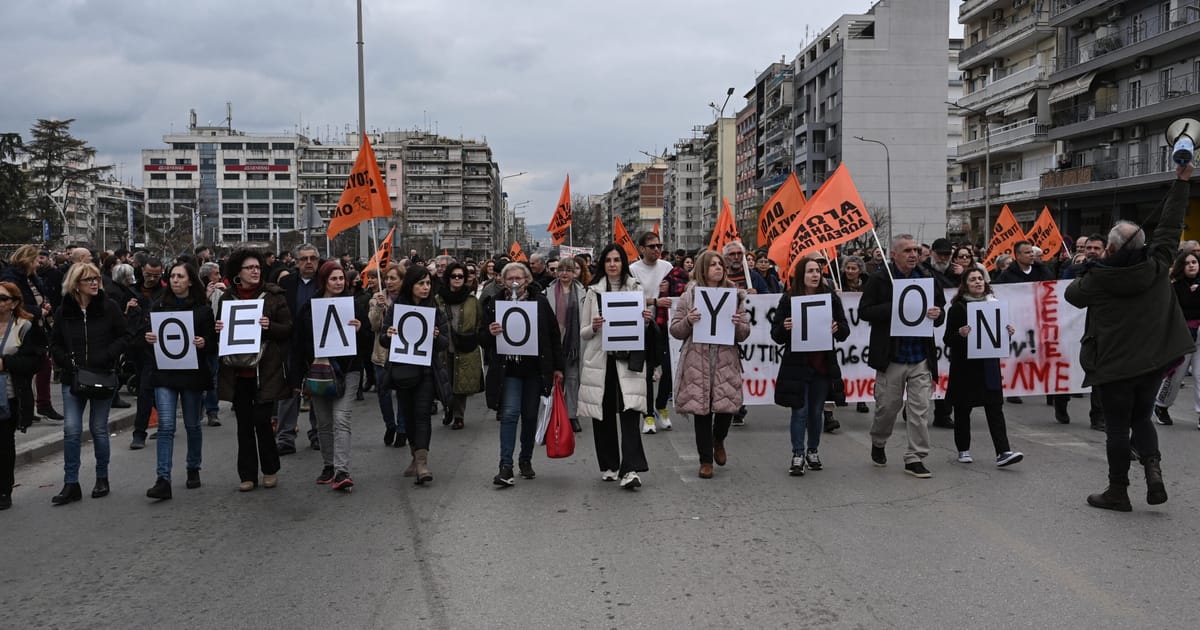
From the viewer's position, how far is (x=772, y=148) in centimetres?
9762

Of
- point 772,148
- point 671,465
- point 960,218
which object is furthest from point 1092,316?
point 772,148

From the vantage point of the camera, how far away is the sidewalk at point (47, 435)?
967cm

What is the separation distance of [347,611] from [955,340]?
19.7ft

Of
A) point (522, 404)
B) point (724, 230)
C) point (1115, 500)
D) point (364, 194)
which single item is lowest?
point (1115, 500)

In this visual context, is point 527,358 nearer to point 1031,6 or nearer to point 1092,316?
point 1092,316

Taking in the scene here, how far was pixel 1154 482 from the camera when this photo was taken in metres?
6.88

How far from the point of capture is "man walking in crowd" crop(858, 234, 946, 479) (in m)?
8.30

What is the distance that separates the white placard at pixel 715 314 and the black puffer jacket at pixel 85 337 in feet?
15.3

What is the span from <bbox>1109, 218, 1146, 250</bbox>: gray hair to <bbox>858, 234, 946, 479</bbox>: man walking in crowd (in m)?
1.54

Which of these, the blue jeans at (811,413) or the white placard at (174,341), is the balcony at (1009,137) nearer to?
the blue jeans at (811,413)

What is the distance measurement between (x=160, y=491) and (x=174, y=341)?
46.9 inches

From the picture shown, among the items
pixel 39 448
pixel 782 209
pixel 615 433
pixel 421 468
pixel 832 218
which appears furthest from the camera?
pixel 782 209

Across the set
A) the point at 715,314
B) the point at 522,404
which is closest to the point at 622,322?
the point at 715,314

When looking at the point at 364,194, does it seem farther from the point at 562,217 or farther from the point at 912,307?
the point at 562,217
